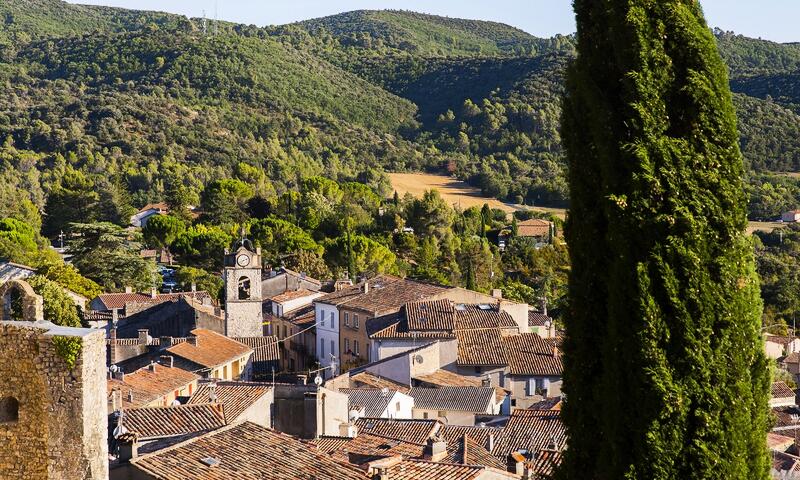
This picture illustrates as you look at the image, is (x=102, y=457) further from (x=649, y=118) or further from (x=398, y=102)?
(x=398, y=102)

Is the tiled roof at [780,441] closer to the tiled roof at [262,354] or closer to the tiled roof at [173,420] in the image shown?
the tiled roof at [173,420]

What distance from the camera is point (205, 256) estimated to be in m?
65.2

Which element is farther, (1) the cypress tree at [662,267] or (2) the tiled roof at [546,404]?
(2) the tiled roof at [546,404]

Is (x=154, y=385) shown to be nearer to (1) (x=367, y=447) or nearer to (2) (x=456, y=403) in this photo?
(2) (x=456, y=403)

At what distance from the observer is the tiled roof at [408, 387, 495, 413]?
29.4 metres

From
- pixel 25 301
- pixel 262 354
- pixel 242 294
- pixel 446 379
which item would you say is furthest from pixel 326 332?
pixel 25 301

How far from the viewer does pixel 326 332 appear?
151 feet

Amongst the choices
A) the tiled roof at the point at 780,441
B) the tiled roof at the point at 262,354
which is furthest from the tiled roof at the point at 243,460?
the tiled roof at the point at 262,354

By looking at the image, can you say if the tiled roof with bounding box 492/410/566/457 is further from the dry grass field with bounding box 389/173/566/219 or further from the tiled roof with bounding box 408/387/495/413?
the dry grass field with bounding box 389/173/566/219

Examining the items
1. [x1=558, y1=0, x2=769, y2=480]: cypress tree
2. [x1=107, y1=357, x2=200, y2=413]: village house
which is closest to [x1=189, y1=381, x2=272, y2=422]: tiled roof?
[x1=107, y1=357, x2=200, y2=413]: village house

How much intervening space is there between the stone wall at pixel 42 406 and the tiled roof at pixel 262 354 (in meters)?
26.4

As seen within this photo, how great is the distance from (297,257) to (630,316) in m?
56.4

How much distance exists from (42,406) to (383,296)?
34.0 m

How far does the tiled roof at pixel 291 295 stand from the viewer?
2040 inches
